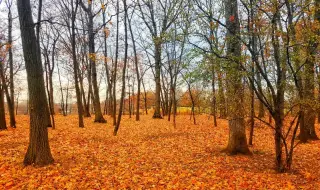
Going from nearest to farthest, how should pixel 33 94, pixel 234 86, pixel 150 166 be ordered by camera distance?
pixel 234 86
pixel 33 94
pixel 150 166

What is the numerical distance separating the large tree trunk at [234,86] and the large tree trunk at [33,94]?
238 inches

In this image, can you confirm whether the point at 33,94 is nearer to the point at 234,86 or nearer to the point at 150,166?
the point at 150,166

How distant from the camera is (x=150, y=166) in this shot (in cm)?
789

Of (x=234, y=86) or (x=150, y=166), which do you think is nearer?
(x=234, y=86)

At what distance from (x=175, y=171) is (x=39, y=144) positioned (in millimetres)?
4531

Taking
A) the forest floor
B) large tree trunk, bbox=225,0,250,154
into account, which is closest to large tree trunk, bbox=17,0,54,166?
the forest floor

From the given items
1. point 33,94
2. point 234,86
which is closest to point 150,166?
point 234,86

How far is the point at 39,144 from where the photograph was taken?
24.5ft

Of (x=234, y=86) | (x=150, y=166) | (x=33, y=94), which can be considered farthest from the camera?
(x=150, y=166)

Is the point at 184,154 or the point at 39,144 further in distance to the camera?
the point at 184,154

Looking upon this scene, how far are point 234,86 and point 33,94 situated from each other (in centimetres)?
633

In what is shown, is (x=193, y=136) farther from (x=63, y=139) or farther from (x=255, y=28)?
(x=255, y=28)

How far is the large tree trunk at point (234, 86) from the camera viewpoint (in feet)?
22.1

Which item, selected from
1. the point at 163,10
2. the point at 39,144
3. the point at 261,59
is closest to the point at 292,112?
the point at 261,59
